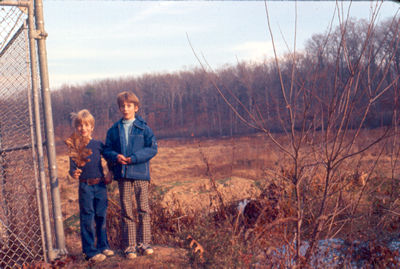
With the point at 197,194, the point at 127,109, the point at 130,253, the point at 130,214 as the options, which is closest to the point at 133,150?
the point at 127,109

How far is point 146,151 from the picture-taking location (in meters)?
3.60

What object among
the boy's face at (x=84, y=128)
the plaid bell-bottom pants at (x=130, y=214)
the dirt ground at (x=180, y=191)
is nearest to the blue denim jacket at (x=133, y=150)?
the plaid bell-bottom pants at (x=130, y=214)

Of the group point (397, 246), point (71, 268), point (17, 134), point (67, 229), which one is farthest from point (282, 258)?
point (67, 229)

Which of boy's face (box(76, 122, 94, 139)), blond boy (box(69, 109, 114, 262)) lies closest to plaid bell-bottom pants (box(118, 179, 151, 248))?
blond boy (box(69, 109, 114, 262))

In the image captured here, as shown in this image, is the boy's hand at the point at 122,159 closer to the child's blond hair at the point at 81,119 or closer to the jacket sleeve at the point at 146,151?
the jacket sleeve at the point at 146,151

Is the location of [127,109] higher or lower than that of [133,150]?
higher

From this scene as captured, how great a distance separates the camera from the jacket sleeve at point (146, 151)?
11.5ft

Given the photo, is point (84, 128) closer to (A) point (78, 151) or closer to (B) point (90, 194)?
(A) point (78, 151)

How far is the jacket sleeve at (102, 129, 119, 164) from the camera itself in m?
3.54

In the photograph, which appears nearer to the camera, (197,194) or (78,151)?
(78,151)

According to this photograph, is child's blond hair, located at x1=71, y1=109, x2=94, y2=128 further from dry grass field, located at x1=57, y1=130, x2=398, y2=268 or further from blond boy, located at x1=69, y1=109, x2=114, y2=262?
dry grass field, located at x1=57, y1=130, x2=398, y2=268

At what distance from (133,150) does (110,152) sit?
0.23 metres

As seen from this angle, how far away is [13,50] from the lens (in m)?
3.35

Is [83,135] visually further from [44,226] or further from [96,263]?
[96,263]
